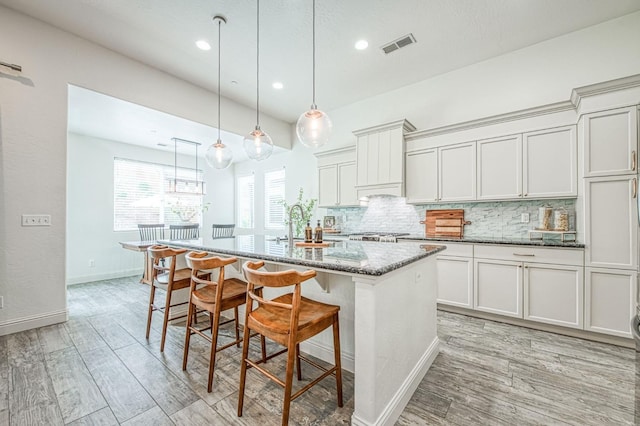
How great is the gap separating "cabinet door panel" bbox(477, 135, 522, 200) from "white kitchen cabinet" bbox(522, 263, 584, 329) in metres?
0.89

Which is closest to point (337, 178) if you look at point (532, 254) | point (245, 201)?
point (532, 254)

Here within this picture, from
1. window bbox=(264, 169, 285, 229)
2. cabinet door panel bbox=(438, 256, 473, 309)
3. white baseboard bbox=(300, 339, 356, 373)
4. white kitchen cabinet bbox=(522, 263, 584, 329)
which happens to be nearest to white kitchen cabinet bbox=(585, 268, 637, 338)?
white kitchen cabinet bbox=(522, 263, 584, 329)

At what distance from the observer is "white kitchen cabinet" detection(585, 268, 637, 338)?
2373 millimetres

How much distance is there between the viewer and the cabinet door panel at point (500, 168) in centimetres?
313

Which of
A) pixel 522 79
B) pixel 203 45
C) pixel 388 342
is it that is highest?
pixel 203 45

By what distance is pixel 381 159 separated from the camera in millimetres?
4074

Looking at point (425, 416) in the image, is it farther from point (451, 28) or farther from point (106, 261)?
point (106, 261)

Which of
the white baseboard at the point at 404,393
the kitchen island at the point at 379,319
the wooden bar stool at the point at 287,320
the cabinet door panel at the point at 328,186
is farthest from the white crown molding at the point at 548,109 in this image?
the wooden bar stool at the point at 287,320

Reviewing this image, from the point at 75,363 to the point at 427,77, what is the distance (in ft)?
17.1

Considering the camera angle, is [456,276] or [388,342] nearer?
[388,342]

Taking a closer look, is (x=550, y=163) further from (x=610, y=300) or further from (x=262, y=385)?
(x=262, y=385)

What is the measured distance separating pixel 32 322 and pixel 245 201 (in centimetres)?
475

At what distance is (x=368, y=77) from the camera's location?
4.02 meters

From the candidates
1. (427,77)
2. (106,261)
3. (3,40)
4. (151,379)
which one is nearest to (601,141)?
(427,77)
